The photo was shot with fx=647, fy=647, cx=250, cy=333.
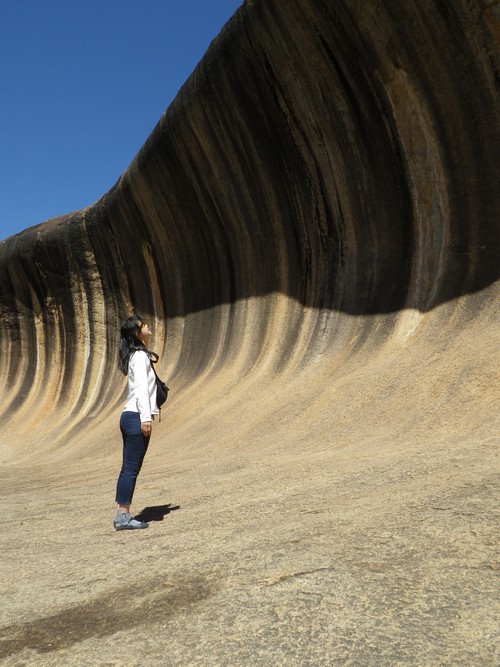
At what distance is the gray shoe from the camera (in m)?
3.38

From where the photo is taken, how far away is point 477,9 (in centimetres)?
635

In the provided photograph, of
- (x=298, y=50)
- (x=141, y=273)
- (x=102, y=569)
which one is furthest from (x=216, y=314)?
(x=102, y=569)

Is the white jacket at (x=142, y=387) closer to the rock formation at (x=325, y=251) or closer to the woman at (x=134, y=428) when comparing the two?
the woman at (x=134, y=428)

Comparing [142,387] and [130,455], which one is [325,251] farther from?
[130,455]

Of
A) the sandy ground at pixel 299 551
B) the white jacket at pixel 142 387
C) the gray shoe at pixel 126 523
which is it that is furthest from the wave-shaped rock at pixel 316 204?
the gray shoe at pixel 126 523

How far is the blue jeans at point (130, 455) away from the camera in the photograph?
341 centimetres

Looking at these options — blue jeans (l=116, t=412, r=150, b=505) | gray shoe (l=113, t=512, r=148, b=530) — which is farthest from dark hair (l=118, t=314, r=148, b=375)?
gray shoe (l=113, t=512, r=148, b=530)

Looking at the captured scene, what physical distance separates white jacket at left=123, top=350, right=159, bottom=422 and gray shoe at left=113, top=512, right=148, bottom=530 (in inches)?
20.4

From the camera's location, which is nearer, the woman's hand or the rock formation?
the woman's hand

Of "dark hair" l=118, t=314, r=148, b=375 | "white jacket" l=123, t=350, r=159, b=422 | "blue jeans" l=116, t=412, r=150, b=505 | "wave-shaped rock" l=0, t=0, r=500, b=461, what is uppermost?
"wave-shaped rock" l=0, t=0, r=500, b=461

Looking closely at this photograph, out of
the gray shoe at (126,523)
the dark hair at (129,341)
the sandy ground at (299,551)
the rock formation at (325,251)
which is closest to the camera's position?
the sandy ground at (299,551)

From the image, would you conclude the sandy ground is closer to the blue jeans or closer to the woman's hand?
the blue jeans

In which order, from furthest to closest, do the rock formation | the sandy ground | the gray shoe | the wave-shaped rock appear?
the wave-shaped rock < the rock formation < the gray shoe < the sandy ground

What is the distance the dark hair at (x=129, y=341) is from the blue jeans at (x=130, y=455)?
12.1 inches
